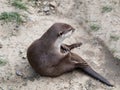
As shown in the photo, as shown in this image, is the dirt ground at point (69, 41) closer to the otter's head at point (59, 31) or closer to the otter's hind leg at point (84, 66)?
the otter's hind leg at point (84, 66)

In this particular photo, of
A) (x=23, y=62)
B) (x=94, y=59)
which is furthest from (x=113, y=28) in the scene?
(x=23, y=62)

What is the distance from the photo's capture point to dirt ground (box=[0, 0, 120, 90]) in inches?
203

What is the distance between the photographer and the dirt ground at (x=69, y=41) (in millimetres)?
5148

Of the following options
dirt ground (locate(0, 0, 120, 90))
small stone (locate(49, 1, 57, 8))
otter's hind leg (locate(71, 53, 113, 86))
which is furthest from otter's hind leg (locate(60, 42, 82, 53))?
small stone (locate(49, 1, 57, 8))

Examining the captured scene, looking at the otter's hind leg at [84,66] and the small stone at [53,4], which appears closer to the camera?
the otter's hind leg at [84,66]

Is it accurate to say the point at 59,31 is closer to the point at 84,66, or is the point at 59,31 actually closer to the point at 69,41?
the point at 84,66

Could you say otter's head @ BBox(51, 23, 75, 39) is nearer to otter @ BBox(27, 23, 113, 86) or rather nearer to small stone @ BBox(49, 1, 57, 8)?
otter @ BBox(27, 23, 113, 86)

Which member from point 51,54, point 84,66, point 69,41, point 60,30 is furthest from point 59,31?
point 69,41

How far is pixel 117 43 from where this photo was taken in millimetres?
5707

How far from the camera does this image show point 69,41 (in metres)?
5.86

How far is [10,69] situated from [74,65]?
2.76 ft

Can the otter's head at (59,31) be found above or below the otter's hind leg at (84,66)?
above

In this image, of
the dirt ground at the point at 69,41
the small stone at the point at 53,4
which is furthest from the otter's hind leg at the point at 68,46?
the small stone at the point at 53,4

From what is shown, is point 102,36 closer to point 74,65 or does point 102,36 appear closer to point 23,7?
point 74,65
